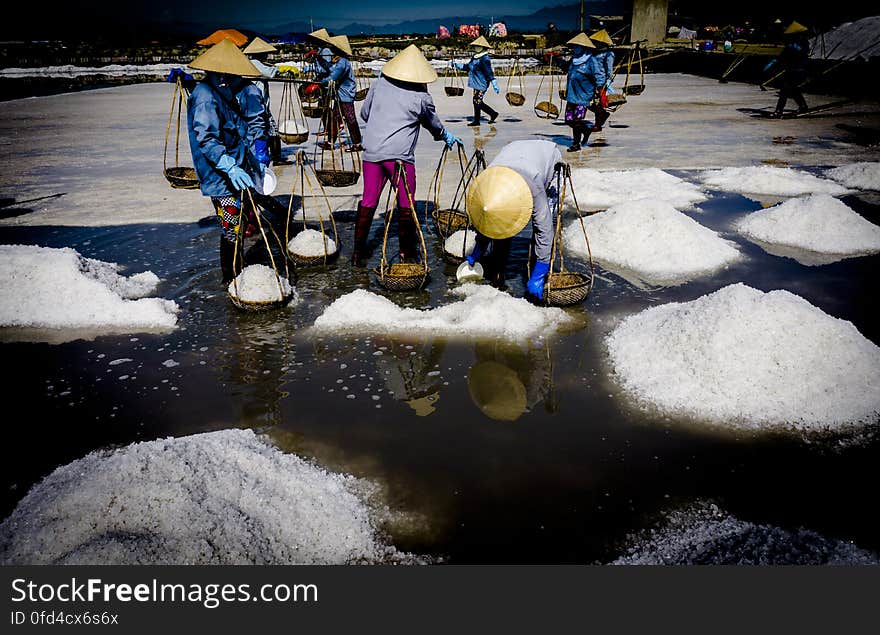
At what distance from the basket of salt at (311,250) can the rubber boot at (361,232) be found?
193 mm

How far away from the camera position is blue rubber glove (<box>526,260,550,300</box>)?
327 cm

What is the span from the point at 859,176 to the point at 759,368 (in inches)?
189

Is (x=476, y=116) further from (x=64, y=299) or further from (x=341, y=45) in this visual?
(x=64, y=299)

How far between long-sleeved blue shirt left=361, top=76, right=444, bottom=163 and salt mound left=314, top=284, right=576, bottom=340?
3.13 feet

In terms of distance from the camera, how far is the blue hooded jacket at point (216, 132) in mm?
3064

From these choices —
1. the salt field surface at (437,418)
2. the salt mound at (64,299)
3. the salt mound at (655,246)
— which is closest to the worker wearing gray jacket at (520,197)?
the salt field surface at (437,418)

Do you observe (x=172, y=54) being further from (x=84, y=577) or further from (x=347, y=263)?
(x=84, y=577)

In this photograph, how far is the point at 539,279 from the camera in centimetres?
329

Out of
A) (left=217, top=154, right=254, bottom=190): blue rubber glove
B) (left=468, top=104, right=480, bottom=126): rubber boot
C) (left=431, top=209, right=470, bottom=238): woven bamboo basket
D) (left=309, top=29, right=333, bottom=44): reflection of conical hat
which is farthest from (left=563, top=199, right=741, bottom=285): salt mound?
(left=468, top=104, right=480, bottom=126): rubber boot

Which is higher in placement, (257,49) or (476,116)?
(257,49)

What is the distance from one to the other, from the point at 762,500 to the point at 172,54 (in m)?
40.0

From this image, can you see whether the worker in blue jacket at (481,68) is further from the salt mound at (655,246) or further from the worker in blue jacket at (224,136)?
the worker in blue jacket at (224,136)

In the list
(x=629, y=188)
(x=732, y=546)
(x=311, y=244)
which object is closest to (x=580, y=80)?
(x=629, y=188)

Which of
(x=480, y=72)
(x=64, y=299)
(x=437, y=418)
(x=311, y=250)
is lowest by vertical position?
(x=437, y=418)
